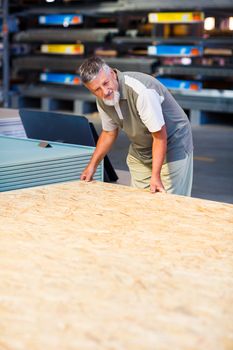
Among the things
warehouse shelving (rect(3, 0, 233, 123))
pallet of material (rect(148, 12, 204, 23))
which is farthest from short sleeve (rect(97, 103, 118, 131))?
pallet of material (rect(148, 12, 204, 23))

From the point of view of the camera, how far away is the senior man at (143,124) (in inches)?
147

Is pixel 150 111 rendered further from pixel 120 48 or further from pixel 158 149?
pixel 120 48

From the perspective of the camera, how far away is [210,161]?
29.1ft

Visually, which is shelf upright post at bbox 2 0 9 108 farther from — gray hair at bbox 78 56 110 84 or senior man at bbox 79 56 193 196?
gray hair at bbox 78 56 110 84

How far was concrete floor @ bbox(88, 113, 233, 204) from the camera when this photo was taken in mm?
7066

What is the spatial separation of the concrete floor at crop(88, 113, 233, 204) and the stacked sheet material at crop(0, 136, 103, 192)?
73cm

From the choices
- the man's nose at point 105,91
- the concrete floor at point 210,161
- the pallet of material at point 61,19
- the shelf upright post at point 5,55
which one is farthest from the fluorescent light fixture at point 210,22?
the man's nose at point 105,91

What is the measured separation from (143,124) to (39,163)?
0.68m

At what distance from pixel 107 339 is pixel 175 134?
8.80 ft

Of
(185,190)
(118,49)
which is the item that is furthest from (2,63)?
(185,190)

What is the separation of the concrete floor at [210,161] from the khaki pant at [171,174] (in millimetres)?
270

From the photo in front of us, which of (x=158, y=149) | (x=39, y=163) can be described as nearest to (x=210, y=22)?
(x=158, y=149)

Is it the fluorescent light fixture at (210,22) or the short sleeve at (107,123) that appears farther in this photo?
the fluorescent light fixture at (210,22)

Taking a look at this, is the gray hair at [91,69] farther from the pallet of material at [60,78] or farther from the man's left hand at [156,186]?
the pallet of material at [60,78]
